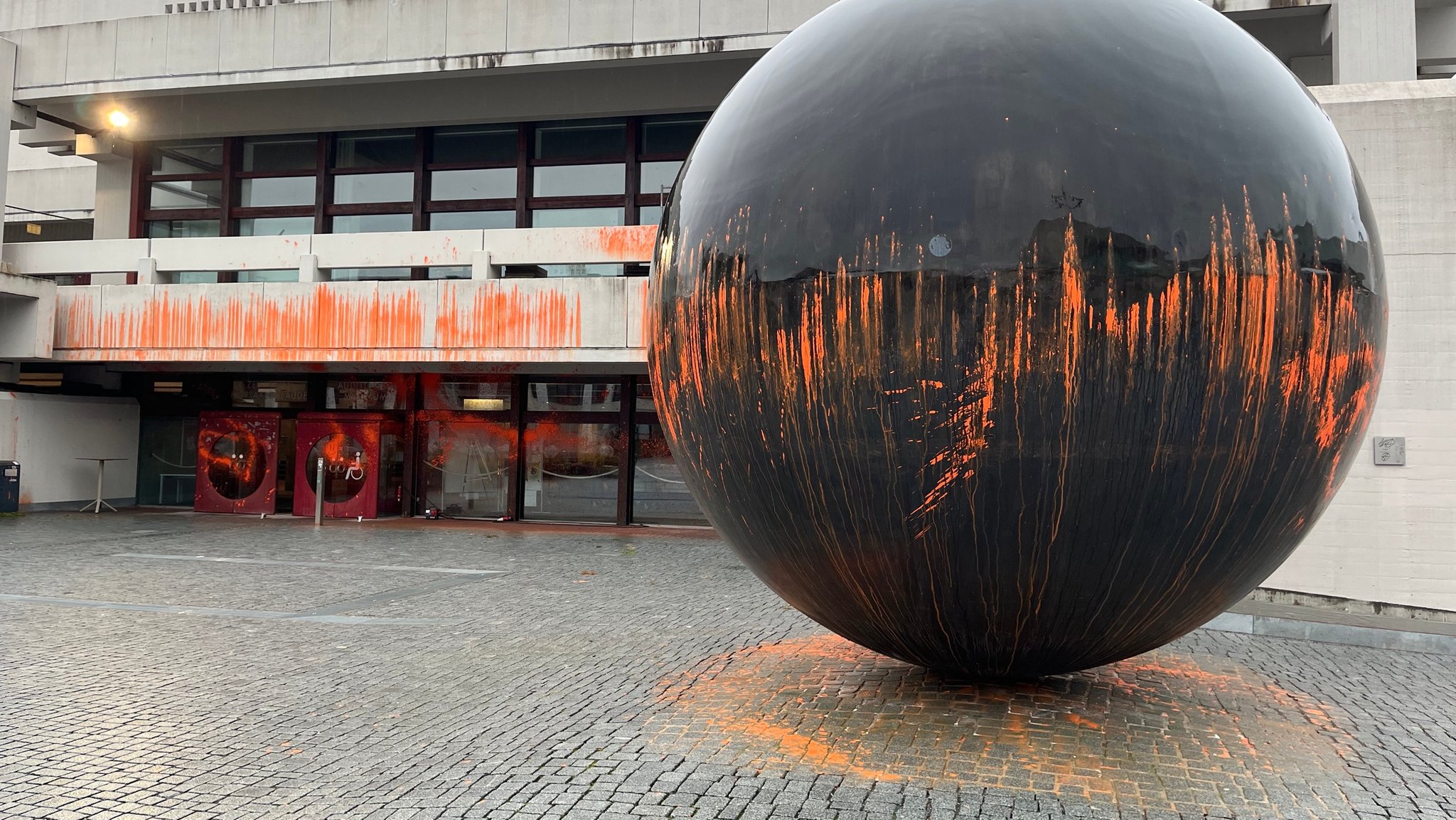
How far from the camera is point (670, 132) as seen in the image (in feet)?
60.0

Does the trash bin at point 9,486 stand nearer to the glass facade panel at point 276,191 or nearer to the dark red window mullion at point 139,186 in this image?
the dark red window mullion at point 139,186

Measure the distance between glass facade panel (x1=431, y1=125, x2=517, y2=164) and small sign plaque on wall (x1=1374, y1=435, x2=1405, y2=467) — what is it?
580 inches

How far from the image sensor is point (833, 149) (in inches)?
163

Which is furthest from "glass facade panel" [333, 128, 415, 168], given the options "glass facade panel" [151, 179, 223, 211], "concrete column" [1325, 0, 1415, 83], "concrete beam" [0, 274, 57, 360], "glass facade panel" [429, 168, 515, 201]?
"concrete column" [1325, 0, 1415, 83]

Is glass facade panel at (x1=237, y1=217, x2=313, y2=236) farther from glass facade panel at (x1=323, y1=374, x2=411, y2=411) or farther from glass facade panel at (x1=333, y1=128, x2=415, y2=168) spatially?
glass facade panel at (x1=323, y1=374, x2=411, y2=411)

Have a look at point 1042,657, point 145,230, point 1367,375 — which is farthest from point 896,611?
point 145,230

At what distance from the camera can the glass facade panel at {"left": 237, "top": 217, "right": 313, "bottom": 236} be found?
1941 cm

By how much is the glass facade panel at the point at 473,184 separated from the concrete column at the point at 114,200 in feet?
21.5

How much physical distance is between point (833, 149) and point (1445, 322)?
7.44 metres

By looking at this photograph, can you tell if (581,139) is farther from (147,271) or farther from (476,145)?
(147,271)

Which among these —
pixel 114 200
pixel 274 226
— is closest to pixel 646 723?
pixel 274 226

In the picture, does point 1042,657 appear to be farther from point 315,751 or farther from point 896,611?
point 315,751

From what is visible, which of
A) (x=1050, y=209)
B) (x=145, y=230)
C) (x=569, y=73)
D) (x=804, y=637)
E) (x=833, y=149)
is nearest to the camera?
(x=1050, y=209)

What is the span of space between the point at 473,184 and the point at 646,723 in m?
15.7
